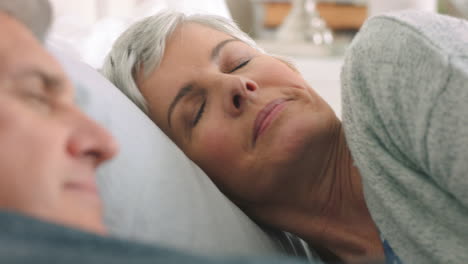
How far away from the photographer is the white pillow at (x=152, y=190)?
20.4 inches

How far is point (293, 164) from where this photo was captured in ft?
2.58

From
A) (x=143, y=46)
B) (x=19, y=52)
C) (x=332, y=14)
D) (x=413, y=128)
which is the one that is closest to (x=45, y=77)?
(x=19, y=52)

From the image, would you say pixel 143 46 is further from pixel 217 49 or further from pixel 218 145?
pixel 218 145

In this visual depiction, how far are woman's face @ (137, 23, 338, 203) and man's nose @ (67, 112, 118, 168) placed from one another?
0.39 m

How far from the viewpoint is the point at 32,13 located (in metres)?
0.42

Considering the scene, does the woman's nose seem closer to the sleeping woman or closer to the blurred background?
the sleeping woman

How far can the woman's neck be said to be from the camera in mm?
809

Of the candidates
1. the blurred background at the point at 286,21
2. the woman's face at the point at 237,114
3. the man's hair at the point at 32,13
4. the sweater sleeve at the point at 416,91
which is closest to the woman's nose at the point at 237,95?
the woman's face at the point at 237,114

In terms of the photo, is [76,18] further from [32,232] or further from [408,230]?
→ [32,232]

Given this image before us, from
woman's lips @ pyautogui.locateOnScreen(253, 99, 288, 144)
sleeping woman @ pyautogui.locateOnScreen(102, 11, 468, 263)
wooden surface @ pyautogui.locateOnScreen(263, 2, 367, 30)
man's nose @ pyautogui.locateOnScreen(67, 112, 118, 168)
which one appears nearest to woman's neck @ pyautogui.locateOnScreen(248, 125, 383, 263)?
sleeping woman @ pyautogui.locateOnScreen(102, 11, 468, 263)

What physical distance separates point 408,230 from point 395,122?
130mm

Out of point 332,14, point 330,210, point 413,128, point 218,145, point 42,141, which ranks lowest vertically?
point 332,14

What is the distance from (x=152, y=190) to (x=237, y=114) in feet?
0.88

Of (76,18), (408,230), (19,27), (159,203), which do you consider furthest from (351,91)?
(76,18)
